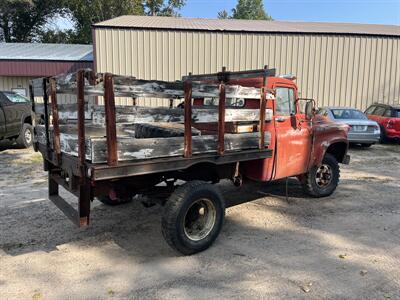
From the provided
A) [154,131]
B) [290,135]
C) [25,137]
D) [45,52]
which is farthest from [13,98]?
[45,52]

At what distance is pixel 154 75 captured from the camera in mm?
17531

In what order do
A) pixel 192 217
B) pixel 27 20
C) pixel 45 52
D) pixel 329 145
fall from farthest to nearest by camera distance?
pixel 27 20 < pixel 45 52 < pixel 329 145 < pixel 192 217

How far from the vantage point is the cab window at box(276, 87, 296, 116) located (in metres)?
5.70

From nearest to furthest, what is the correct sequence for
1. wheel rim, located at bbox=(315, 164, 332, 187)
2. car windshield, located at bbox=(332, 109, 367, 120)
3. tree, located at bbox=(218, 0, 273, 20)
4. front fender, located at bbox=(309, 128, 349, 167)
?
front fender, located at bbox=(309, 128, 349, 167), wheel rim, located at bbox=(315, 164, 332, 187), car windshield, located at bbox=(332, 109, 367, 120), tree, located at bbox=(218, 0, 273, 20)

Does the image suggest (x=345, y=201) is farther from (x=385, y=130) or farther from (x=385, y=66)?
(x=385, y=66)

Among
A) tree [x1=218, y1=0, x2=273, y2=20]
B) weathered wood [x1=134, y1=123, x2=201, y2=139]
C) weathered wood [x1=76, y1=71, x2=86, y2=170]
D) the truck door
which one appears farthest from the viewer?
tree [x1=218, y1=0, x2=273, y2=20]

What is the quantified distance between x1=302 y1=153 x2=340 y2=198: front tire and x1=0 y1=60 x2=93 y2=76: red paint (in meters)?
17.5

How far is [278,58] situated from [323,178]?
12403mm

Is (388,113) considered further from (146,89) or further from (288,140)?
(146,89)

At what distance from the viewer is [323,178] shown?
703cm

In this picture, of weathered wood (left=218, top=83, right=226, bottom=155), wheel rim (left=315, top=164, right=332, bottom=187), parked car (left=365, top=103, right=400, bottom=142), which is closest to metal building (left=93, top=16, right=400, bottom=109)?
parked car (left=365, top=103, right=400, bottom=142)

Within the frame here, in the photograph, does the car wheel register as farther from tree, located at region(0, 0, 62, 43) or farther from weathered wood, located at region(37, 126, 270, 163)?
tree, located at region(0, 0, 62, 43)

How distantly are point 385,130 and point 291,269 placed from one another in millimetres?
12104

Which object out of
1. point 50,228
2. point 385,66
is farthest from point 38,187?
point 385,66
